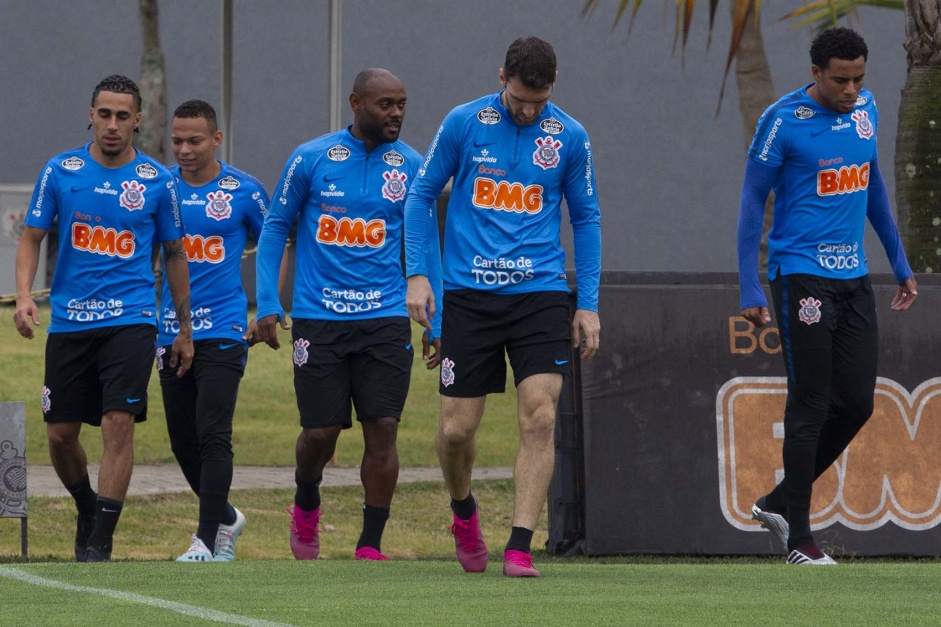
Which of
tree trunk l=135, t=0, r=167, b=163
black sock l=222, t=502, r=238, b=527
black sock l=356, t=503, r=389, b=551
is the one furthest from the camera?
tree trunk l=135, t=0, r=167, b=163

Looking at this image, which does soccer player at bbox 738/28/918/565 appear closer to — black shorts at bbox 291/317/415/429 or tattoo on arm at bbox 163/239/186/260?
black shorts at bbox 291/317/415/429

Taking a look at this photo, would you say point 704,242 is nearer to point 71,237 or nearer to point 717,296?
point 717,296

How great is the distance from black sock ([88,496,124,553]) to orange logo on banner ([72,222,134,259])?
115 centimetres

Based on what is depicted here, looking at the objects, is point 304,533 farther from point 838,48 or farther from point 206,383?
point 838,48

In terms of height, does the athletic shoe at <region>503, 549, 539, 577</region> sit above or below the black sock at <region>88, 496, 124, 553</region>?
above

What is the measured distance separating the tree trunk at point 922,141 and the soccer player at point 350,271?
381 centimetres

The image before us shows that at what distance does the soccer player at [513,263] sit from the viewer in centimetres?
646

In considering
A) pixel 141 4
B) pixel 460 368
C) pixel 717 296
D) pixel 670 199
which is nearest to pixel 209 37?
pixel 141 4

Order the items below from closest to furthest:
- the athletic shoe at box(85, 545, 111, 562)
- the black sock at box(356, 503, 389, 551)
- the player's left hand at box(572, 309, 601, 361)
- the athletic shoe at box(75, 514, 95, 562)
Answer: the player's left hand at box(572, 309, 601, 361)
the athletic shoe at box(85, 545, 111, 562)
the black sock at box(356, 503, 389, 551)
the athletic shoe at box(75, 514, 95, 562)

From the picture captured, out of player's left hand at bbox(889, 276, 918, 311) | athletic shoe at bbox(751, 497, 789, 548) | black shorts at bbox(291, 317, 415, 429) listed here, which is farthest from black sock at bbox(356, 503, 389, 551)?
player's left hand at bbox(889, 276, 918, 311)

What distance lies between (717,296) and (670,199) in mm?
19680

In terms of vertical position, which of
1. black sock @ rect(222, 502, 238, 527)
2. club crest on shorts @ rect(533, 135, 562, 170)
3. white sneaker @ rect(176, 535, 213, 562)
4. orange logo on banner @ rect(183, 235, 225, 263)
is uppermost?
club crest on shorts @ rect(533, 135, 562, 170)

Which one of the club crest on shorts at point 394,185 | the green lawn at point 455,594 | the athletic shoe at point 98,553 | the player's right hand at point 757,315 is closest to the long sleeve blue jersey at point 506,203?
the player's right hand at point 757,315

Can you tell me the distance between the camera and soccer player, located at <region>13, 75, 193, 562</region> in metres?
7.77
